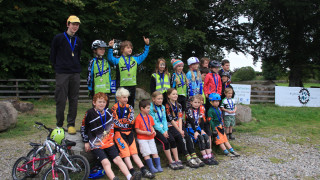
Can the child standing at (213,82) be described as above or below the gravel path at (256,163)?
above

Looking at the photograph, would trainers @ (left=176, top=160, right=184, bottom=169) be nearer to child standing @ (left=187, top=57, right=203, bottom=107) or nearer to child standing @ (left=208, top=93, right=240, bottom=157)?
child standing @ (left=208, top=93, right=240, bottom=157)

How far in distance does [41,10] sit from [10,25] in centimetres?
169

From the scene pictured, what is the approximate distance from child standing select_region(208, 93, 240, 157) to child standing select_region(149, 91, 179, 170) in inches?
51.1

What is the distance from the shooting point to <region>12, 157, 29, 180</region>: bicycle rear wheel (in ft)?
14.1

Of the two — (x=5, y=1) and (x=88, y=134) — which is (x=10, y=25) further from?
(x=88, y=134)

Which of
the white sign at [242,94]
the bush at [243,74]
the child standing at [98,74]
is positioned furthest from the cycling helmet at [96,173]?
the bush at [243,74]

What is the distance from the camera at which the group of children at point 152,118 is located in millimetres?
4664

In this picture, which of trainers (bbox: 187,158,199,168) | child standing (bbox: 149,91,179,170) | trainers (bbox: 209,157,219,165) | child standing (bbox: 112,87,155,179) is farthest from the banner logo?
child standing (bbox: 112,87,155,179)

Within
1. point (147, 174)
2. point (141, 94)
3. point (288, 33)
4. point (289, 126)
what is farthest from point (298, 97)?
point (147, 174)

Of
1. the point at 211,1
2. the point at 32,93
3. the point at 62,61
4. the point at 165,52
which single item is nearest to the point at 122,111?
the point at 62,61

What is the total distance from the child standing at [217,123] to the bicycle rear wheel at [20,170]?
12.5 ft

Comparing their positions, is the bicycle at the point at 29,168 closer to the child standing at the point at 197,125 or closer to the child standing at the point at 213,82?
the child standing at the point at 197,125

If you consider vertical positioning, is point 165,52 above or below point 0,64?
above

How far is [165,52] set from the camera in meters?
19.3
